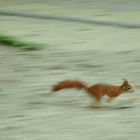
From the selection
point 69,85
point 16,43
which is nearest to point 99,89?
point 69,85

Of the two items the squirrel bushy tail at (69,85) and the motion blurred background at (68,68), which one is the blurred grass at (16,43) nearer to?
the motion blurred background at (68,68)

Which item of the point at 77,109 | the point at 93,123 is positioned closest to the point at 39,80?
the point at 77,109

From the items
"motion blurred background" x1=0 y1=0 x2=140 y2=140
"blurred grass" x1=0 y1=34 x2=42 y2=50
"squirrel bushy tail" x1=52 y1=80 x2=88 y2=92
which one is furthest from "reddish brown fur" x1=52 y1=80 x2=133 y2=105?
"blurred grass" x1=0 y1=34 x2=42 y2=50

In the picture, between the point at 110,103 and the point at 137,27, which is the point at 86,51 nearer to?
the point at 137,27

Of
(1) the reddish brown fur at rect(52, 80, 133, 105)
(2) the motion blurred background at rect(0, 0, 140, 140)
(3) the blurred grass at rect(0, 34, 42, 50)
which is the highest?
(1) the reddish brown fur at rect(52, 80, 133, 105)

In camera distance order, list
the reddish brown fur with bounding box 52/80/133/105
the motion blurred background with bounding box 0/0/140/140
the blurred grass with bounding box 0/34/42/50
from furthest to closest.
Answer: the blurred grass with bounding box 0/34/42/50, the reddish brown fur with bounding box 52/80/133/105, the motion blurred background with bounding box 0/0/140/140

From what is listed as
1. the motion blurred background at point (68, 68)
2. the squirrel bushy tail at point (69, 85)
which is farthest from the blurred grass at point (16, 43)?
the squirrel bushy tail at point (69, 85)

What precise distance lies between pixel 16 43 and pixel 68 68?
161 centimetres

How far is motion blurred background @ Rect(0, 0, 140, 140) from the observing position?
16.4 feet

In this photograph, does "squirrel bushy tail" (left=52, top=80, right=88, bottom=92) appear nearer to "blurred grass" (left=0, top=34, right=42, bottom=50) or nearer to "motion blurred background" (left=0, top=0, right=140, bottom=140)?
"motion blurred background" (left=0, top=0, right=140, bottom=140)

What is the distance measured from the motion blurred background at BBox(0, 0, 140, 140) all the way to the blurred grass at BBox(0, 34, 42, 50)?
0.33 ft

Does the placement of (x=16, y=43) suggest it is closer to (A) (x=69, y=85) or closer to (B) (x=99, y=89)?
(A) (x=69, y=85)

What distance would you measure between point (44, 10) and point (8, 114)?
706 cm

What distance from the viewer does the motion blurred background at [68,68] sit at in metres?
4.98
